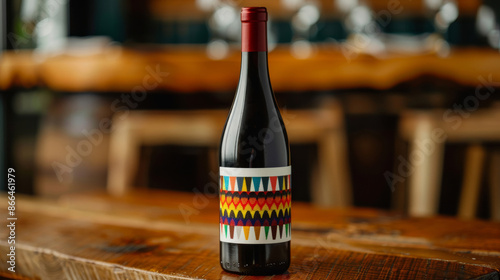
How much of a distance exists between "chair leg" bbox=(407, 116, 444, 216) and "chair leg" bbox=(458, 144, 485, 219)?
87mm

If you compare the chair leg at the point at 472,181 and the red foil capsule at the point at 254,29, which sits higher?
the red foil capsule at the point at 254,29

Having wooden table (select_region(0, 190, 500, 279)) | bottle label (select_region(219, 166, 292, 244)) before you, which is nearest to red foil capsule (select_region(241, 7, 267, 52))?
bottle label (select_region(219, 166, 292, 244))

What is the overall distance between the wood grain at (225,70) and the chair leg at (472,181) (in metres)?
0.25

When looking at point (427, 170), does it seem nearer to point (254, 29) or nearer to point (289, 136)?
point (289, 136)

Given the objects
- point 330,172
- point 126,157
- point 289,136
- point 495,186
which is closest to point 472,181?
point 495,186

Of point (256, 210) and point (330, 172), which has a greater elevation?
point (256, 210)

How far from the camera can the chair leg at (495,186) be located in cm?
197

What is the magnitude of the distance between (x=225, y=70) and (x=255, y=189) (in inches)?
66.8

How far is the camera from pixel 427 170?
6.79 feet

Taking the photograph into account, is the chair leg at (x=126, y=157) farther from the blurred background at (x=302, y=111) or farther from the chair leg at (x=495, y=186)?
the chair leg at (x=495, y=186)

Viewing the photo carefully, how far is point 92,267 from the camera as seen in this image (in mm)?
824

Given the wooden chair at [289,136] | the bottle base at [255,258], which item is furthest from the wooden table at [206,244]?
the wooden chair at [289,136]

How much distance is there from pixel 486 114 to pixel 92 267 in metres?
1.78

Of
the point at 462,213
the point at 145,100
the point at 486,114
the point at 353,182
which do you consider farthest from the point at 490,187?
the point at 145,100
